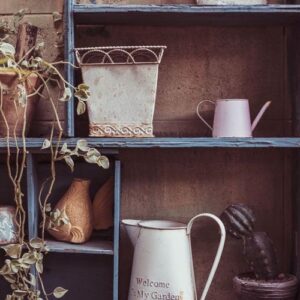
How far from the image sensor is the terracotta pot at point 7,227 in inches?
69.9

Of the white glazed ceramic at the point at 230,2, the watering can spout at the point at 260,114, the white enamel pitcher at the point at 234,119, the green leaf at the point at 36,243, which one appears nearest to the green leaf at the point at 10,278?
the green leaf at the point at 36,243

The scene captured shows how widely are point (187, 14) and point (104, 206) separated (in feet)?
2.05

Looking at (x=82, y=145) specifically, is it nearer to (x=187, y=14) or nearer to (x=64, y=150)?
(x=64, y=150)

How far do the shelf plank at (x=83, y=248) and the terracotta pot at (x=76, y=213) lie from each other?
0.06 feet

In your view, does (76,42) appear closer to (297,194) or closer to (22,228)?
(22,228)

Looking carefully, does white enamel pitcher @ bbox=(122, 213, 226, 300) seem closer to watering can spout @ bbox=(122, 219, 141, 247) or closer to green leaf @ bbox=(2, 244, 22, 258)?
watering can spout @ bbox=(122, 219, 141, 247)

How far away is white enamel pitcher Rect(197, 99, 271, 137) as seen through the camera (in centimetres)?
Result: 182

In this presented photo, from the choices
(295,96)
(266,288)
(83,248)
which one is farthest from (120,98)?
(266,288)

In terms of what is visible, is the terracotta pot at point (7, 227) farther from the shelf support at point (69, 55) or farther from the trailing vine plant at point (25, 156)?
the shelf support at point (69, 55)

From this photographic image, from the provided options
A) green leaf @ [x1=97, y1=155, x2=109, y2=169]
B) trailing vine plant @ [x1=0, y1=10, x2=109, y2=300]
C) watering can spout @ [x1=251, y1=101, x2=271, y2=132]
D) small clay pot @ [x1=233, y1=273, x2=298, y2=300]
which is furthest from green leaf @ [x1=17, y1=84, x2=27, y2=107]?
small clay pot @ [x1=233, y1=273, x2=298, y2=300]

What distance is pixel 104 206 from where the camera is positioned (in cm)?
188

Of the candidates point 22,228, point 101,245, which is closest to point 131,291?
point 101,245

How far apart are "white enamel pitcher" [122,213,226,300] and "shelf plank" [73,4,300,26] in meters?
0.57

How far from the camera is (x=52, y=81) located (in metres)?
1.95
